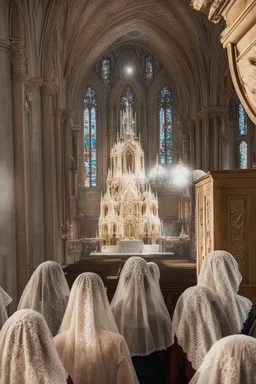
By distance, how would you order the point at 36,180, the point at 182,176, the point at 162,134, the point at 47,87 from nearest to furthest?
the point at 36,180 → the point at 47,87 → the point at 182,176 → the point at 162,134

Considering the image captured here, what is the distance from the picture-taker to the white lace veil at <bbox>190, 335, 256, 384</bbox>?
1924mm

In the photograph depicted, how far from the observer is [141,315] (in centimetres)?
420

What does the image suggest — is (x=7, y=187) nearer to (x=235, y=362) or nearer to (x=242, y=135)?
(x=235, y=362)

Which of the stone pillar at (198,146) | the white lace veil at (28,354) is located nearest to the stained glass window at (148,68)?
the stone pillar at (198,146)

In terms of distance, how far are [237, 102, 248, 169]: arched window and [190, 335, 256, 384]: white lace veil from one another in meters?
22.4

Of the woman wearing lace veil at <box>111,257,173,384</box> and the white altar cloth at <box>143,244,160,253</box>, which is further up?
the woman wearing lace veil at <box>111,257,173,384</box>

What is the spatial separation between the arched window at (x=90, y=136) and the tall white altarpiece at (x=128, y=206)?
3.30 metres

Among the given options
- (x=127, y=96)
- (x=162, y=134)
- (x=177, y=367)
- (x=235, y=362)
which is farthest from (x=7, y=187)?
(x=127, y=96)

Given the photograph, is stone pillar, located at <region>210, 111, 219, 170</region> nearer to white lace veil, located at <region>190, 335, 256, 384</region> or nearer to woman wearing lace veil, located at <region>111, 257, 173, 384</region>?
woman wearing lace veil, located at <region>111, 257, 173, 384</region>

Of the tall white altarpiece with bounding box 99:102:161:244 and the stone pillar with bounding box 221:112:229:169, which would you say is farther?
the tall white altarpiece with bounding box 99:102:161:244

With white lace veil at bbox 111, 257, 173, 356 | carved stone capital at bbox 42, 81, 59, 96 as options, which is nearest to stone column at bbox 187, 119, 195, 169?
carved stone capital at bbox 42, 81, 59, 96

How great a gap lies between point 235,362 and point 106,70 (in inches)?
1105

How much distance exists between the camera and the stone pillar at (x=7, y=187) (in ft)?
31.3

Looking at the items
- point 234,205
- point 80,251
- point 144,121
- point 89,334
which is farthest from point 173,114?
point 89,334
